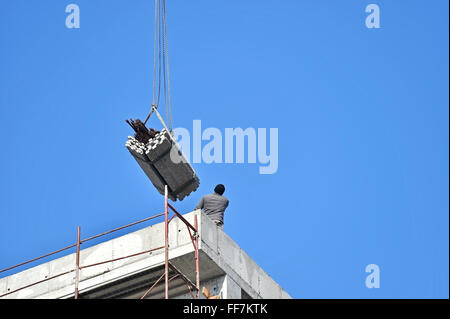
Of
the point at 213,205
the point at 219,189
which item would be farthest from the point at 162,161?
the point at 213,205

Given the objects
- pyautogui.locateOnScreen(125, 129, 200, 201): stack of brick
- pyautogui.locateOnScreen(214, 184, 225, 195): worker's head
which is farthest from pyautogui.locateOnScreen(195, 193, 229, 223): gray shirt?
pyautogui.locateOnScreen(125, 129, 200, 201): stack of brick

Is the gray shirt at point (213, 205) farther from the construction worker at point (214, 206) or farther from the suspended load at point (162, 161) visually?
the suspended load at point (162, 161)

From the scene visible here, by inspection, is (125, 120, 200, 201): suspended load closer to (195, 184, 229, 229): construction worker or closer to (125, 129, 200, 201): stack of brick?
(125, 129, 200, 201): stack of brick

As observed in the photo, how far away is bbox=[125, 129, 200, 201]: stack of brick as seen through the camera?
25.9 m

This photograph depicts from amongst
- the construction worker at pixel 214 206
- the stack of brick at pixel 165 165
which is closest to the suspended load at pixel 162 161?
the stack of brick at pixel 165 165

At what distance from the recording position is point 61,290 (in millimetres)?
24859

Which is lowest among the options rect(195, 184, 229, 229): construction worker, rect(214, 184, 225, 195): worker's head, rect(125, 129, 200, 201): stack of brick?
rect(195, 184, 229, 229): construction worker

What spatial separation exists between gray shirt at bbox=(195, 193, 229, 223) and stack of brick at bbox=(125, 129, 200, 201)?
1.15 meters

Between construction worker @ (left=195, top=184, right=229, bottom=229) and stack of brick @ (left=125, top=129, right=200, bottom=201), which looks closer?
construction worker @ (left=195, top=184, right=229, bottom=229)

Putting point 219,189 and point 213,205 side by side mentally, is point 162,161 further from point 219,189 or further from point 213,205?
point 213,205
